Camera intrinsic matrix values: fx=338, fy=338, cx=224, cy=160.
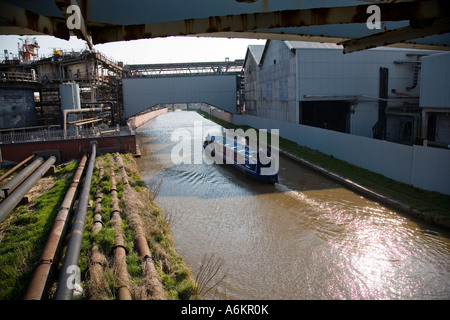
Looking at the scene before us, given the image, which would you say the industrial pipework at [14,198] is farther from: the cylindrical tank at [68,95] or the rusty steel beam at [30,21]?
the cylindrical tank at [68,95]

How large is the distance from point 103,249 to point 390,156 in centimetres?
1317

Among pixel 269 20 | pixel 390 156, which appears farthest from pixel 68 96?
pixel 269 20

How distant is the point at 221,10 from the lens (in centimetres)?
700

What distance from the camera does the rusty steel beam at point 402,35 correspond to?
314 inches

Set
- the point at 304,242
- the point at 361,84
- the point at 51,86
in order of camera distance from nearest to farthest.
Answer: the point at 304,242, the point at 361,84, the point at 51,86

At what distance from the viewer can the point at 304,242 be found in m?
10.9

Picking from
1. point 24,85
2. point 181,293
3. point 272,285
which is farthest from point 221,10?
point 24,85

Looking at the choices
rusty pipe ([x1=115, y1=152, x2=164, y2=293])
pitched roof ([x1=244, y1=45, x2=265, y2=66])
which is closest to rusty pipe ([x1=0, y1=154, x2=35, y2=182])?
rusty pipe ([x1=115, y1=152, x2=164, y2=293])

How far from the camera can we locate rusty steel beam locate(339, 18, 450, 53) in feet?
26.2

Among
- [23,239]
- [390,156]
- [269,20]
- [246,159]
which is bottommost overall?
[23,239]

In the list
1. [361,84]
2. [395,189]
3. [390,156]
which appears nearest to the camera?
[395,189]

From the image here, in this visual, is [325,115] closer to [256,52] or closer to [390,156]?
[256,52]
